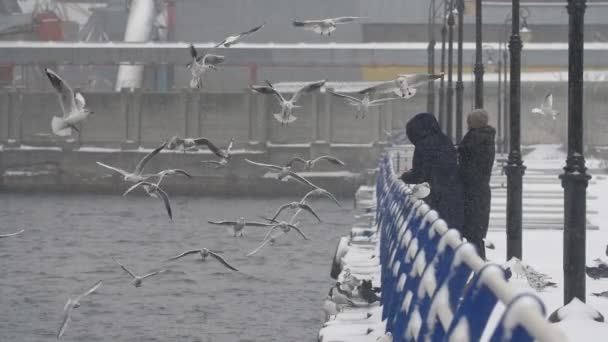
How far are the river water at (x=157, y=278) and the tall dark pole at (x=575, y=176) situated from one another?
1031cm

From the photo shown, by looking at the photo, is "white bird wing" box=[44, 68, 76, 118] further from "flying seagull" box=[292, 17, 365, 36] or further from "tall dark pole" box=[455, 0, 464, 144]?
"tall dark pole" box=[455, 0, 464, 144]

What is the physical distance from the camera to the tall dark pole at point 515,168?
14672 millimetres

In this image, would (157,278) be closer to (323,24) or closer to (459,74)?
(459,74)

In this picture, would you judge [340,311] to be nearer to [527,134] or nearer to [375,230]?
[375,230]

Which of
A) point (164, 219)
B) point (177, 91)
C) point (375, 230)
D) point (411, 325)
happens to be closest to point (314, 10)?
point (177, 91)

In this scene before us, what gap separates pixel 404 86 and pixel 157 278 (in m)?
18.5

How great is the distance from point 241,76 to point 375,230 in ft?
194

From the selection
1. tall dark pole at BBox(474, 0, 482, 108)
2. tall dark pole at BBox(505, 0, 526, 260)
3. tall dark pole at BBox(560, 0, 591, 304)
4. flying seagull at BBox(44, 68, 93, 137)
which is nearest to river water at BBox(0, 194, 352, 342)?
tall dark pole at BBox(474, 0, 482, 108)

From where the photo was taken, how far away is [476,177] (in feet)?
40.4

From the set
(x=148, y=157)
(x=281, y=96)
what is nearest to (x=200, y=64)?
(x=281, y=96)

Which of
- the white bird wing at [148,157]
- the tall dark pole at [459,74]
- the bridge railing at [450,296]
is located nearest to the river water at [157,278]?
the tall dark pole at [459,74]

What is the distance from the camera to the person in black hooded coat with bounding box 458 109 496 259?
12.2 metres

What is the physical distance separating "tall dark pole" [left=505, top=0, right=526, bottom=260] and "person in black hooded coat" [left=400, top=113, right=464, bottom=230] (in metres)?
3.21

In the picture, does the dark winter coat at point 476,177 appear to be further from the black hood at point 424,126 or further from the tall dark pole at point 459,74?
the tall dark pole at point 459,74
